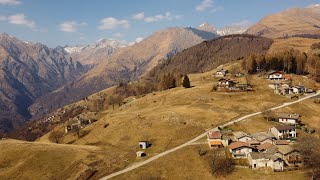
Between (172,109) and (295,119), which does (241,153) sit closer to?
(295,119)

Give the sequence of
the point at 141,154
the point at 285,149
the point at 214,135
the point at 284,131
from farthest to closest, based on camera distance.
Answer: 1. the point at 284,131
2. the point at 214,135
3. the point at 141,154
4. the point at 285,149

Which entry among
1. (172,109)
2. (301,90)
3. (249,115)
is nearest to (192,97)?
(172,109)

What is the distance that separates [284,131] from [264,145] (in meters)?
16.2

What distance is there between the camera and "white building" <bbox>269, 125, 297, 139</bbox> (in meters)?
130

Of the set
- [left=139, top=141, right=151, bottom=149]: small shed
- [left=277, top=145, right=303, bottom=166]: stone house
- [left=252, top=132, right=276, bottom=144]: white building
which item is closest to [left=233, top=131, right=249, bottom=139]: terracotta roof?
[left=252, top=132, right=276, bottom=144]: white building

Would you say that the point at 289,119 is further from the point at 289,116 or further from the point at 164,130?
the point at 164,130

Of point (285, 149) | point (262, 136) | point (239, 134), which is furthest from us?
point (239, 134)

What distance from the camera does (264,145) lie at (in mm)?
119312

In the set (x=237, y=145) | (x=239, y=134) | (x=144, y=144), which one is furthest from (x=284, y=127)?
(x=144, y=144)

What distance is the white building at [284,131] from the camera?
427 ft

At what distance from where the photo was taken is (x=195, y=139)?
422 ft

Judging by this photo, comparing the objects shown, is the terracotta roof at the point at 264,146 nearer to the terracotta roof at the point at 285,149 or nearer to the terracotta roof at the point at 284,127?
the terracotta roof at the point at 285,149

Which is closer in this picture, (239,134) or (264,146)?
(264,146)

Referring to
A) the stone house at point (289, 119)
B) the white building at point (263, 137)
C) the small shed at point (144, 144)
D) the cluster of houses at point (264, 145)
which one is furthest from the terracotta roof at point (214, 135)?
A: the stone house at point (289, 119)
